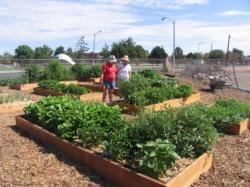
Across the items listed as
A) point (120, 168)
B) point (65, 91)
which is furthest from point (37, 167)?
point (65, 91)

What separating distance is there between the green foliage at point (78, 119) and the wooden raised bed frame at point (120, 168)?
20 centimetres

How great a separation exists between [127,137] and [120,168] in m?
0.77

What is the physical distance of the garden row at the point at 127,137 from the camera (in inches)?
216

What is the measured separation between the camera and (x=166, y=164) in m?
5.41

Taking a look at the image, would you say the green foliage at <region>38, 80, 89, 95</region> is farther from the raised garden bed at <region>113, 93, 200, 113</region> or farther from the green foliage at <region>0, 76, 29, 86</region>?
the green foliage at <region>0, 76, 29, 86</region>

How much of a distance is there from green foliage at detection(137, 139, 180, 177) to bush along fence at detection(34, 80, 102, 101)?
8.14 m

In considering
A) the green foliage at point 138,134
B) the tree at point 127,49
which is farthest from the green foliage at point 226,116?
the tree at point 127,49

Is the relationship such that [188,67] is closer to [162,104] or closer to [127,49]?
[162,104]

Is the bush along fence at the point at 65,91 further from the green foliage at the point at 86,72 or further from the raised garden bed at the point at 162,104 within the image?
the green foliage at the point at 86,72

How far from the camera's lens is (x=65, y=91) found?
1440 cm

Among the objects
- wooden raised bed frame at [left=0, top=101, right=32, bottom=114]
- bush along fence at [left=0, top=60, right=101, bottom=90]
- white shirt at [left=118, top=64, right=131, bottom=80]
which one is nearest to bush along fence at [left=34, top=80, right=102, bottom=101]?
white shirt at [left=118, top=64, right=131, bottom=80]

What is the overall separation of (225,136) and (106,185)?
3.53m

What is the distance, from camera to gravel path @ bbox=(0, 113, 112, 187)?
5.82 metres

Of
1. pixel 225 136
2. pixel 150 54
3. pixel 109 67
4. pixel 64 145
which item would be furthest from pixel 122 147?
pixel 150 54
